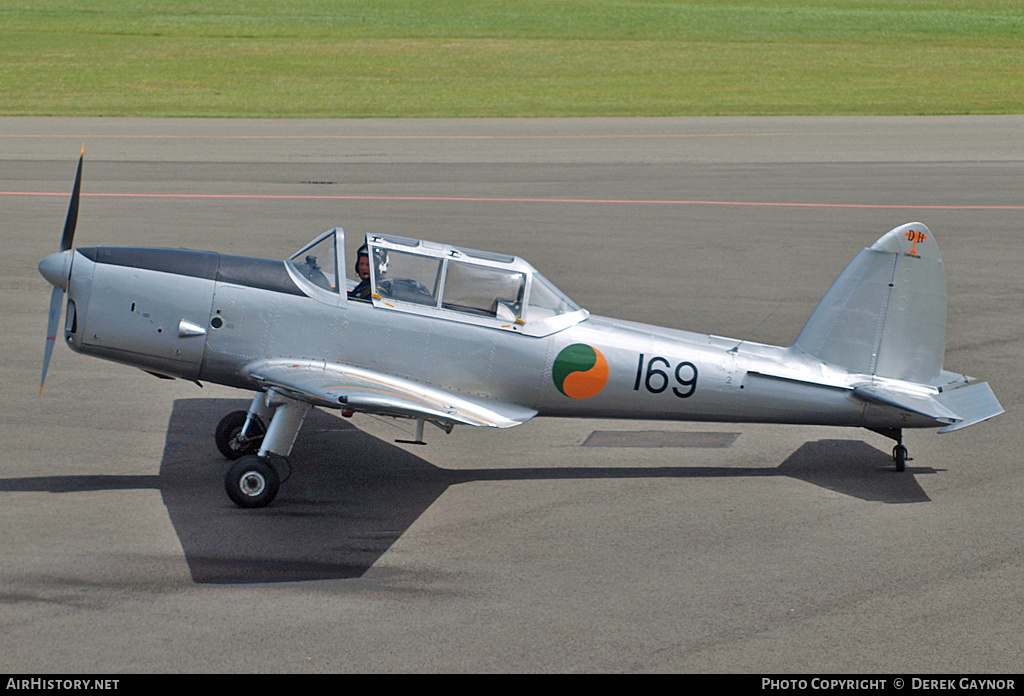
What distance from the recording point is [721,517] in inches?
363

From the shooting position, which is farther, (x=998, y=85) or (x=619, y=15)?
(x=619, y=15)

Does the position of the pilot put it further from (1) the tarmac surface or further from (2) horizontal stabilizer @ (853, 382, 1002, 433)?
(2) horizontal stabilizer @ (853, 382, 1002, 433)

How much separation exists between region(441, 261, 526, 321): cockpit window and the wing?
2.85ft

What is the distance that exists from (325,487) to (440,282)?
7.60 ft

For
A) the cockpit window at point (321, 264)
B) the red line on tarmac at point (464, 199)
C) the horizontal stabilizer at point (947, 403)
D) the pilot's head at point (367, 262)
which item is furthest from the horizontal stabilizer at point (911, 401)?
the red line on tarmac at point (464, 199)

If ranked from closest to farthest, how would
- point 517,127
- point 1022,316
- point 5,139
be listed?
point 1022,316
point 5,139
point 517,127

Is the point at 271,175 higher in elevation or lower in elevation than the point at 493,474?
higher

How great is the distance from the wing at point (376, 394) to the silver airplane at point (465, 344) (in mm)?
28

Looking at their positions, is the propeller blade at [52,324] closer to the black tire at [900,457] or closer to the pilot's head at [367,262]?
the pilot's head at [367,262]

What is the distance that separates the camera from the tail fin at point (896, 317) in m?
9.98

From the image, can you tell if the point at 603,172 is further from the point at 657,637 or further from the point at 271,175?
the point at 657,637

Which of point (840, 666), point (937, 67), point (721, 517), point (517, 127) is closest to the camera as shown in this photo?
point (840, 666)

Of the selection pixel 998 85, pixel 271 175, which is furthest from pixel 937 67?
pixel 271 175

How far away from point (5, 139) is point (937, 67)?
4148cm
